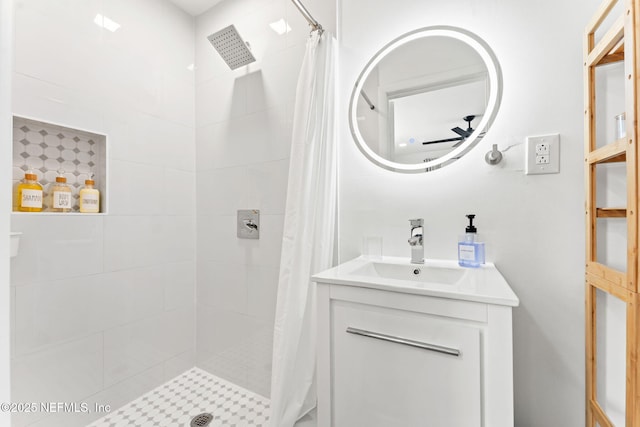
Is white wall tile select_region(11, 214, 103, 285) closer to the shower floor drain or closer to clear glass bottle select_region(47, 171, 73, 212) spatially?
clear glass bottle select_region(47, 171, 73, 212)

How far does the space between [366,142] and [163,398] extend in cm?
177

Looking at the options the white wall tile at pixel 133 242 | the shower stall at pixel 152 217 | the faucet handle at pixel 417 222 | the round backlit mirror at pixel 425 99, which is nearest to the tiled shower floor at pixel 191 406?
the shower stall at pixel 152 217

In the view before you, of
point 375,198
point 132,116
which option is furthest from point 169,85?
point 375,198

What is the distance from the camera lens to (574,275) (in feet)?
3.30

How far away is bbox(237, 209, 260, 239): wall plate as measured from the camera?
167 cm

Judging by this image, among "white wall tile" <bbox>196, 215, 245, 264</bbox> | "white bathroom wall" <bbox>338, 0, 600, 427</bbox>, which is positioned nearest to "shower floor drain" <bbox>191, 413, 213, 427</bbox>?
"white wall tile" <bbox>196, 215, 245, 264</bbox>

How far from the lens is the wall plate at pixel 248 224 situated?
65.6 inches

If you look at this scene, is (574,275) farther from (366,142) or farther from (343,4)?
(343,4)

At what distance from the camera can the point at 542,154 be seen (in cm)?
104

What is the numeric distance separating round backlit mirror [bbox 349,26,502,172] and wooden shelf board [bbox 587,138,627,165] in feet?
1.15

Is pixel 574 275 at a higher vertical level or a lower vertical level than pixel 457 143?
lower

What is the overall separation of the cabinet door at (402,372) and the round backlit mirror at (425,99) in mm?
696

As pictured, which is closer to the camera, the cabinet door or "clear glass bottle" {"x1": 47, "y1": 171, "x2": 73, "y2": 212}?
the cabinet door

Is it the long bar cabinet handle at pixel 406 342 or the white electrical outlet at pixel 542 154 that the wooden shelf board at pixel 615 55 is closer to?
the white electrical outlet at pixel 542 154
